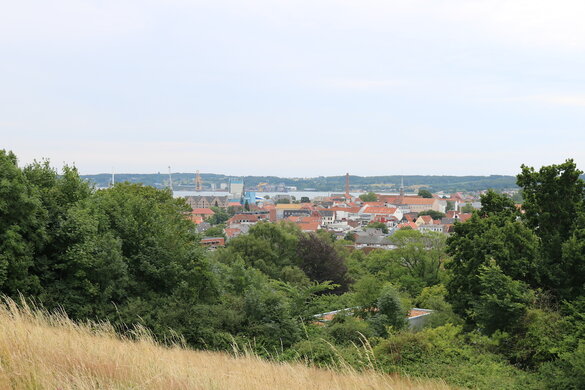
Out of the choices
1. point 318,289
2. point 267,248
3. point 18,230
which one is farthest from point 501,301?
point 267,248

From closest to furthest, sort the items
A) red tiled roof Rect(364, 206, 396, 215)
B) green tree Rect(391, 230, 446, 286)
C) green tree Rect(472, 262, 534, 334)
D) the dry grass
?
the dry grass → green tree Rect(472, 262, 534, 334) → green tree Rect(391, 230, 446, 286) → red tiled roof Rect(364, 206, 396, 215)

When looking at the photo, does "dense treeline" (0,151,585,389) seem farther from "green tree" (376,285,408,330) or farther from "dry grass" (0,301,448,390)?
"dry grass" (0,301,448,390)

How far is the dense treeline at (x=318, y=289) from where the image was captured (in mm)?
11828

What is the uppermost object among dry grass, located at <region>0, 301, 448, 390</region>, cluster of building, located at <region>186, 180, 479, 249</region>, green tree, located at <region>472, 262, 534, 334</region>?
dry grass, located at <region>0, 301, 448, 390</region>

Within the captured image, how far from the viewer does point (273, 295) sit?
1388 cm

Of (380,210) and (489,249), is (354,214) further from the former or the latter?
(489,249)

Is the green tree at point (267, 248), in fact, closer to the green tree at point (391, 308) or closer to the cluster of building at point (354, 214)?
the green tree at point (391, 308)

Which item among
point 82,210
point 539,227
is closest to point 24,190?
point 82,210

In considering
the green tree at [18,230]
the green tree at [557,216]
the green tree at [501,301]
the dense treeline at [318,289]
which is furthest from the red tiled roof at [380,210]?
the green tree at [18,230]

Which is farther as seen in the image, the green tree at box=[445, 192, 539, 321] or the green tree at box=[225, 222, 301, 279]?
the green tree at box=[225, 222, 301, 279]

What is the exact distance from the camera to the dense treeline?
1183 centimetres

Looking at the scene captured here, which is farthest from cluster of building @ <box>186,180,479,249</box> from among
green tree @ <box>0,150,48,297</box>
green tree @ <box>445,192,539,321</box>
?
green tree @ <box>0,150,48,297</box>

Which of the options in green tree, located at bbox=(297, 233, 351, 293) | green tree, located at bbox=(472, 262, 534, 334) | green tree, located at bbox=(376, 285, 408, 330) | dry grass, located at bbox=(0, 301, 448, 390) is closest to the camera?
dry grass, located at bbox=(0, 301, 448, 390)

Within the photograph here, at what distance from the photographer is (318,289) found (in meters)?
14.7
